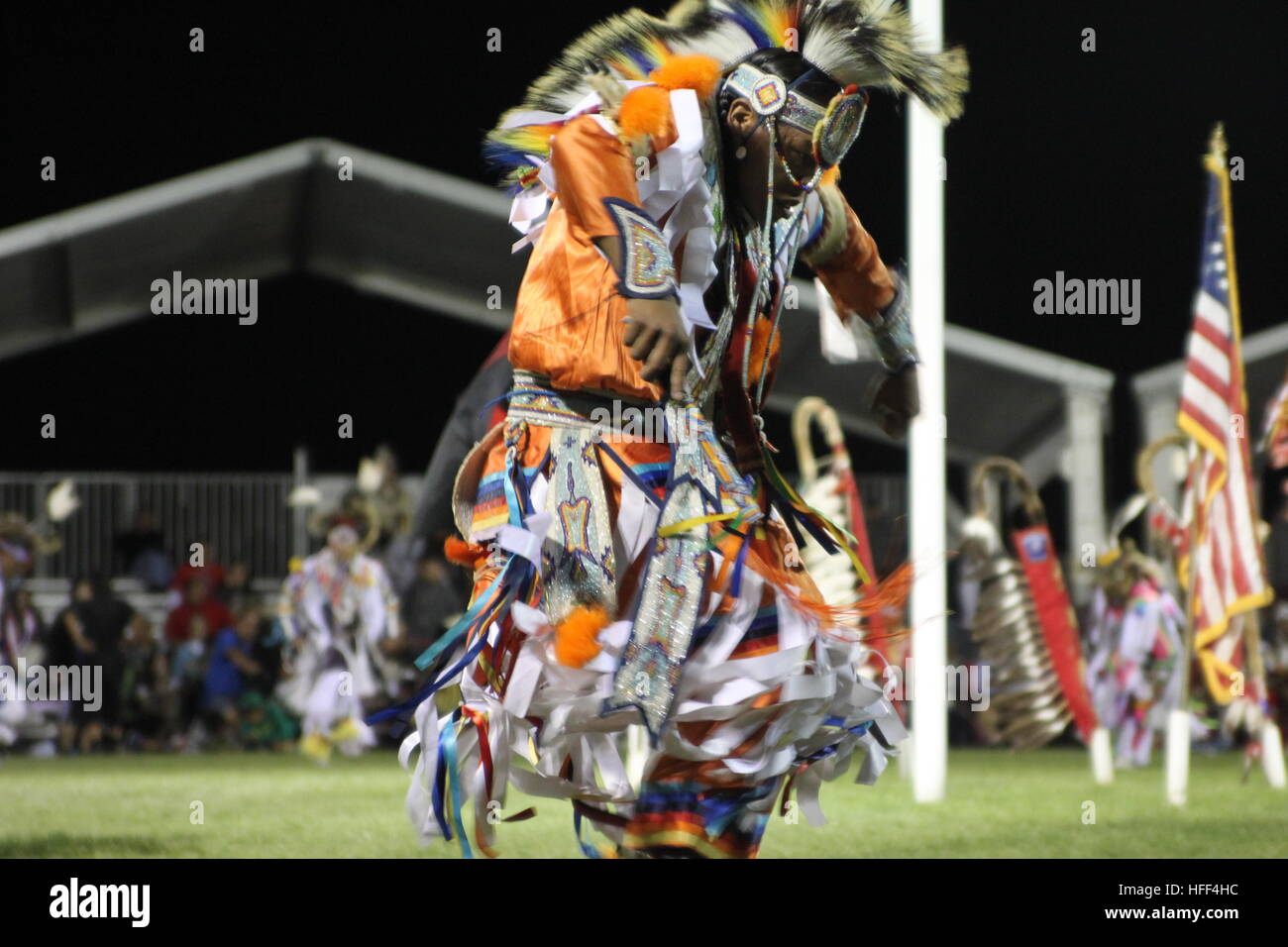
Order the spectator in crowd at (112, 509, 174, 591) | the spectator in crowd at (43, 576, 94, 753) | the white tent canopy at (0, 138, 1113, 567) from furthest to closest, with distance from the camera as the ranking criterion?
the spectator in crowd at (112, 509, 174, 591), the spectator in crowd at (43, 576, 94, 753), the white tent canopy at (0, 138, 1113, 567)

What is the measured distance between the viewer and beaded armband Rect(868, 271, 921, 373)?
3.95 meters

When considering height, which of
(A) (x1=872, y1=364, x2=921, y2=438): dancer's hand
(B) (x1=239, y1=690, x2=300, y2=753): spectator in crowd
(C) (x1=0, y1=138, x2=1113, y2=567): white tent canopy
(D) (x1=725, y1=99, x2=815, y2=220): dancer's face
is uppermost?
(C) (x1=0, y1=138, x2=1113, y2=567): white tent canopy

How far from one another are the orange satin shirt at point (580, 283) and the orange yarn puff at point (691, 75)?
199 millimetres

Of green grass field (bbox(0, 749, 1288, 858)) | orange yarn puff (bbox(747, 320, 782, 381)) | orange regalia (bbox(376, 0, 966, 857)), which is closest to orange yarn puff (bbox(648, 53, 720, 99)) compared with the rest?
orange regalia (bbox(376, 0, 966, 857))

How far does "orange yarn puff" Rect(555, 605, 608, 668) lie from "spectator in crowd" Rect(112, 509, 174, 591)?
40.1 ft

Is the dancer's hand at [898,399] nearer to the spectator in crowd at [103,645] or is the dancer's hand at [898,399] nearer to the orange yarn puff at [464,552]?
the orange yarn puff at [464,552]

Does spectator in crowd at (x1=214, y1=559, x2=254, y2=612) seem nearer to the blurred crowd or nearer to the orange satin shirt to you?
the blurred crowd

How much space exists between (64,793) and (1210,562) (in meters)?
5.45

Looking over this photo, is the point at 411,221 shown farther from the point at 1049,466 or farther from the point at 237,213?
the point at 1049,466

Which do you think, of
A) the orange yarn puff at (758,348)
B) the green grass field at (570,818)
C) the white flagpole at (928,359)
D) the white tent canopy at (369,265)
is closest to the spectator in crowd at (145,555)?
the white tent canopy at (369,265)

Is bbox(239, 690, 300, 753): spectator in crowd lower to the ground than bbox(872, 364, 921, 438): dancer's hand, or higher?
lower

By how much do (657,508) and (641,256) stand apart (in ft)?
1.65

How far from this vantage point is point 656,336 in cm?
303

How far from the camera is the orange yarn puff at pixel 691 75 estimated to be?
340 cm
